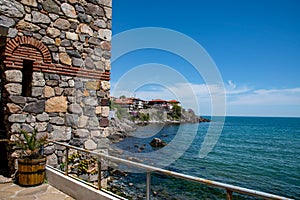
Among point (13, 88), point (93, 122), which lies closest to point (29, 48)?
point (13, 88)

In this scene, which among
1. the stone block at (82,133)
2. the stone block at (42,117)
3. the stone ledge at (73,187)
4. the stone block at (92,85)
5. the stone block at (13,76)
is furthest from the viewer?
the stone block at (92,85)

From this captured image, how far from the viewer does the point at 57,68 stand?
415 centimetres

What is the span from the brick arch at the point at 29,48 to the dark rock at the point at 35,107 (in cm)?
79

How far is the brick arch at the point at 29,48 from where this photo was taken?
365 cm

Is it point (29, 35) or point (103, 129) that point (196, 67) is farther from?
point (29, 35)

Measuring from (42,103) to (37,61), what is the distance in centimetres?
77

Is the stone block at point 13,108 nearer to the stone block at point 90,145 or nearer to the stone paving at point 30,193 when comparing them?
the stone paving at point 30,193

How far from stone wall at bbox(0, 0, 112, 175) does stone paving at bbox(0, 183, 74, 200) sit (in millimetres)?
660

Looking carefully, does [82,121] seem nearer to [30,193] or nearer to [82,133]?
[82,133]

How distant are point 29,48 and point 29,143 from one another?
167 centimetres

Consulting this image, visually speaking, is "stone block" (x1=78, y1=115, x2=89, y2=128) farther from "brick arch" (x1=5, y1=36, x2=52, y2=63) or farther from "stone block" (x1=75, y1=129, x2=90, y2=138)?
"brick arch" (x1=5, y1=36, x2=52, y2=63)

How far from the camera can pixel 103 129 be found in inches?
184

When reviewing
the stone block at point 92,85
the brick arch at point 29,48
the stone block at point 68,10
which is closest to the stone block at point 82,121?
the stone block at point 92,85

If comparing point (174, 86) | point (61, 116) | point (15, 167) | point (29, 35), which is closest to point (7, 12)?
point (29, 35)
